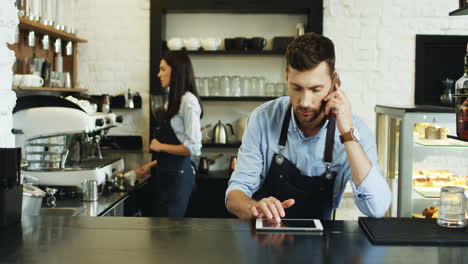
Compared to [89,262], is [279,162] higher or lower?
higher

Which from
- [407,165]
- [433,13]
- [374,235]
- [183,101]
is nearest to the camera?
[374,235]

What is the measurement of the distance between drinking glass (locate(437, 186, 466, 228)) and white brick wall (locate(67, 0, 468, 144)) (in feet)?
10.5

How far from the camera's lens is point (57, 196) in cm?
310

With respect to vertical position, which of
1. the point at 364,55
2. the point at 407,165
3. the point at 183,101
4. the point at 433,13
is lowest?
the point at 407,165

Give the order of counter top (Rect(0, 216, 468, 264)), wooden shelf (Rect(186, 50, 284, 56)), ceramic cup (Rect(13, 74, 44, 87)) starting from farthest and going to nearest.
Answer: wooden shelf (Rect(186, 50, 284, 56)) < ceramic cup (Rect(13, 74, 44, 87)) < counter top (Rect(0, 216, 468, 264))

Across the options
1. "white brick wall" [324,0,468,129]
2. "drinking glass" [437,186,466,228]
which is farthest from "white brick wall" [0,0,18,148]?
"white brick wall" [324,0,468,129]

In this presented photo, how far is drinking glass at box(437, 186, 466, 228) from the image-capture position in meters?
1.52

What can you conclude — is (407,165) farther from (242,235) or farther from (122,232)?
(122,232)

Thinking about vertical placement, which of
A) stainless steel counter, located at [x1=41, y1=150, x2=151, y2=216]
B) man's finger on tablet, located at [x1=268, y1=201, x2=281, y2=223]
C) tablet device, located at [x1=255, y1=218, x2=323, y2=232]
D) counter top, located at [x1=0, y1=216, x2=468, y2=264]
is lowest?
stainless steel counter, located at [x1=41, y1=150, x2=151, y2=216]

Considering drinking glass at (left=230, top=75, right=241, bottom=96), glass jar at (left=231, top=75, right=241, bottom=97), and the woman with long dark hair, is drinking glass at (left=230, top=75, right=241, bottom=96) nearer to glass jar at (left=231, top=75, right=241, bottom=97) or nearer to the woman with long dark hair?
glass jar at (left=231, top=75, right=241, bottom=97)

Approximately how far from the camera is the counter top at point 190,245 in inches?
50.0

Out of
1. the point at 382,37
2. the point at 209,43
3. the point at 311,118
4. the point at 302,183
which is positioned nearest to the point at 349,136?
the point at 311,118

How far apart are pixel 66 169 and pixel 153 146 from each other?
643 mm

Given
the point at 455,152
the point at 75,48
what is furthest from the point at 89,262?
the point at 75,48
